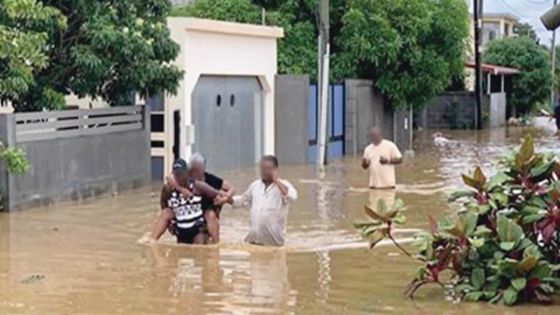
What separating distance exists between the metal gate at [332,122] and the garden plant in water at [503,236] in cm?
1828

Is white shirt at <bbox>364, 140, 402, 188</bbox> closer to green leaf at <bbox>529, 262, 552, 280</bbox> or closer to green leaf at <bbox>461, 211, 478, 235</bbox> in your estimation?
green leaf at <bbox>461, 211, 478, 235</bbox>

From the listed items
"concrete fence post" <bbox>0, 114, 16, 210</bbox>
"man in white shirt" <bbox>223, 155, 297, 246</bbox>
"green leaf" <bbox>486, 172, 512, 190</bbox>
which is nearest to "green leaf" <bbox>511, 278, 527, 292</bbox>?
"green leaf" <bbox>486, 172, 512, 190</bbox>

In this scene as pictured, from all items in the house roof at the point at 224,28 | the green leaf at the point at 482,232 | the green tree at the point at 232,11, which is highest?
the green tree at the point at 232,11

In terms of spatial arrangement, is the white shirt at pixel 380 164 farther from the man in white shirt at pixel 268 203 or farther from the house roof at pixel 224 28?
the man in white shirt at pixel 268 203

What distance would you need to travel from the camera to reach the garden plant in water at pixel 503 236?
910cm

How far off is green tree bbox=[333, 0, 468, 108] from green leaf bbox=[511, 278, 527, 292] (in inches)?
863

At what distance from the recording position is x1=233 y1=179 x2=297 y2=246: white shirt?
11.9m

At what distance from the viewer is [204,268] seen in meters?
11.3

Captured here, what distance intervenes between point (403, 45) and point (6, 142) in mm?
16955

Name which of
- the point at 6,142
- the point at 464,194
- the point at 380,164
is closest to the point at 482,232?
the point at 464,194

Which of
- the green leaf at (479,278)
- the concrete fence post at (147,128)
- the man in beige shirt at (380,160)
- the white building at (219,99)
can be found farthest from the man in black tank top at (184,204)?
the white building at (219,99)

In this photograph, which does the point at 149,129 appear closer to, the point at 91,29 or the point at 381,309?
the point at 91,29

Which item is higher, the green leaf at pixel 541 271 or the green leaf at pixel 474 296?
the green leaf at pixel 541 271

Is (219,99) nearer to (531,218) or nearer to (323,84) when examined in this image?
(323,84)
